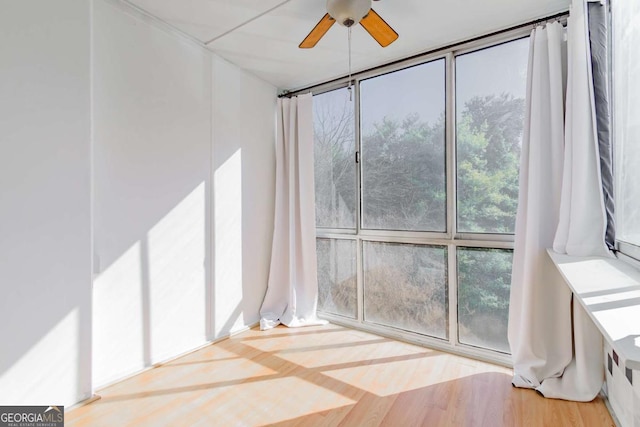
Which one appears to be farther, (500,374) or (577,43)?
(500,374)

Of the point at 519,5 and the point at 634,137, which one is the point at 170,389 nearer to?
the point at 634,137

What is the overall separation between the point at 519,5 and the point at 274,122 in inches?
94.5

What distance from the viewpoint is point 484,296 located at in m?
2.40

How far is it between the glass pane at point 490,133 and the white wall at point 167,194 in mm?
2039

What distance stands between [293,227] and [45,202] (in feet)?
6.66

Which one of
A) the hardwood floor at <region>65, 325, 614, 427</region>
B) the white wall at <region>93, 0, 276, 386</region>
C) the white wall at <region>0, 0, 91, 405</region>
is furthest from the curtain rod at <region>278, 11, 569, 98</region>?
the hardwood floor at <region>65, 325, 614, 427</region>

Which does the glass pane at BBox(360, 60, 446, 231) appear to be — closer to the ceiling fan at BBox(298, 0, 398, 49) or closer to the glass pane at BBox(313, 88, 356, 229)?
the glass pane at BBox(313, 88, 356, 229)

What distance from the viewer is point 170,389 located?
2.02 metres

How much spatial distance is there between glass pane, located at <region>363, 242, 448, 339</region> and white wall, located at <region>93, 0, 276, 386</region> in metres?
1.24

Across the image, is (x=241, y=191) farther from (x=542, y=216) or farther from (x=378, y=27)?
(x=542, y=216)

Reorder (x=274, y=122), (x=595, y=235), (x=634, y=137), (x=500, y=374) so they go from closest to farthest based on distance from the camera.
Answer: (x=634, y=137), (x=595, y=235), (x=500, y=374), (x=274, y=122)

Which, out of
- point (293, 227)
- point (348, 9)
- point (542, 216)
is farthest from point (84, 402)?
point (542, 216)

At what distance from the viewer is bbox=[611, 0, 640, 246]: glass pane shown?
1573 mm

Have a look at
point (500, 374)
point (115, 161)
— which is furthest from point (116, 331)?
point (500, 374)
